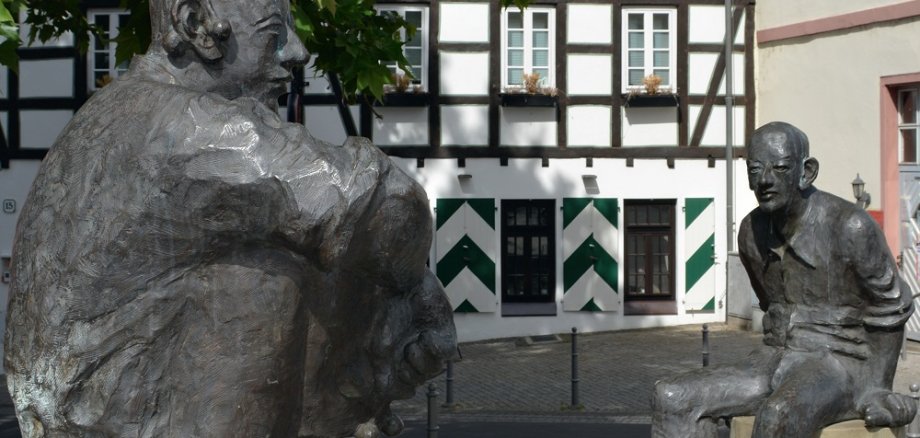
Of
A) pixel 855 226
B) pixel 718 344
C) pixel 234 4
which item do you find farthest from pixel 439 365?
pixel 718 344

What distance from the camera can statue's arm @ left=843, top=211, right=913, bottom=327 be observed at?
18.6 feet

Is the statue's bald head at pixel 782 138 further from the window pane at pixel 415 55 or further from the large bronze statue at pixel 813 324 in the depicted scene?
the window pane at pixel 415 55

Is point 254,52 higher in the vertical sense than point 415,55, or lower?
lower

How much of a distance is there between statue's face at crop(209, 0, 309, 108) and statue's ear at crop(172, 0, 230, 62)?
0.06ft

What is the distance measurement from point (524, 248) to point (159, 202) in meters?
16.3

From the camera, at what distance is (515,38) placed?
18688mm

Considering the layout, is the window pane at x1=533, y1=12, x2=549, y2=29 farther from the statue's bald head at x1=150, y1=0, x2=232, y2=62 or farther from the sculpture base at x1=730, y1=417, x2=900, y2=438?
the statue's bald head at x1=150, y1=0, x2=232, y2=62

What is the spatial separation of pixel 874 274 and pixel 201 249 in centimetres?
366

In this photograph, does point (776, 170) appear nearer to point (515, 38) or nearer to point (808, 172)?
point (808, 172)

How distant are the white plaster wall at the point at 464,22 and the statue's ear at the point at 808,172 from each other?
1280 centimetres

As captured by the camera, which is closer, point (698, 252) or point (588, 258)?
point (588, 258)

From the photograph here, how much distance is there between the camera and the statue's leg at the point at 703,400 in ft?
18.6

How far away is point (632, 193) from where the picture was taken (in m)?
19.1

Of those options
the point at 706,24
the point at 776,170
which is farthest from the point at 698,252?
the point at 776,170
